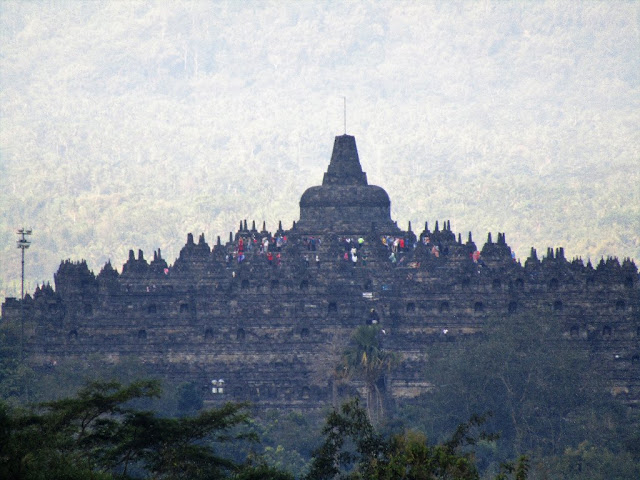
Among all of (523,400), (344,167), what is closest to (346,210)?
(344,167)

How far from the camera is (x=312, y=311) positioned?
349ft

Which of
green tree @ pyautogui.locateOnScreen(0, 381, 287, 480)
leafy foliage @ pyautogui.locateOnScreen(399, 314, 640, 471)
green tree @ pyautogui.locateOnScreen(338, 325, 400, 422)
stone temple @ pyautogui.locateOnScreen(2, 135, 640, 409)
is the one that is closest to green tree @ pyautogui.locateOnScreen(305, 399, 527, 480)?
green tree @ pyautogui.locateOnScreen(0, 381, 287, 480)

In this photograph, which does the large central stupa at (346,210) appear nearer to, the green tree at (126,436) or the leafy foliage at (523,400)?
the leafy foliage at (523,400)

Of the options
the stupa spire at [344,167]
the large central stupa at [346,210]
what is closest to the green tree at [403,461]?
the large central stupa at [346,210]

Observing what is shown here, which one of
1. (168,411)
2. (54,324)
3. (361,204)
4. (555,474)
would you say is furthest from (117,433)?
(361,204)

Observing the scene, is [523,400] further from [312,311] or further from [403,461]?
[403,461]

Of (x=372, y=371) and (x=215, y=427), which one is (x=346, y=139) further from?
(x=215, y=427)

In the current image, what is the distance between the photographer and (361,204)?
11725 cm

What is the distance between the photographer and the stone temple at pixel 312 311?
4094 inches

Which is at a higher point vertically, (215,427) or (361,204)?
(361,204)

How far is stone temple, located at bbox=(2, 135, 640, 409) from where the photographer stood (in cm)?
10400

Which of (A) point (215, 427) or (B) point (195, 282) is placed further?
(B) point (195, 282)

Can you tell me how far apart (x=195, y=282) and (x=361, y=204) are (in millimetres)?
12301

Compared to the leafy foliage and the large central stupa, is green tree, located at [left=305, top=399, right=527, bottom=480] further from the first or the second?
the large central stupa
